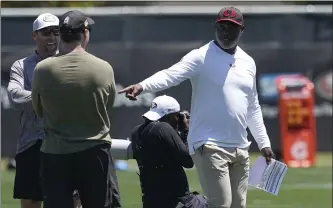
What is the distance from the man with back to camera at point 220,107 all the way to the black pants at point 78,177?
106 cm

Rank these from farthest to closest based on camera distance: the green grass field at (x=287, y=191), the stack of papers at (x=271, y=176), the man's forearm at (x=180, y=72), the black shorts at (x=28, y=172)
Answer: the green grass field at (x=287, y=191), the stack of papers at (x=271, y=176), the black shorts at (x=28, y=172), the man's forearm at (x=180, y=72)

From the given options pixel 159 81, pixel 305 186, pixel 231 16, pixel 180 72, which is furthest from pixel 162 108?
pixel 305 186

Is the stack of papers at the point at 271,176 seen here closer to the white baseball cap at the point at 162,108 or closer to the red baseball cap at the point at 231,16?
the white baseball cap at the point at 162,108

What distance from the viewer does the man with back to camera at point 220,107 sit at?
25.0 ft

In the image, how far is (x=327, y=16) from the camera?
18656mm

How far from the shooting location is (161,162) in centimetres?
813

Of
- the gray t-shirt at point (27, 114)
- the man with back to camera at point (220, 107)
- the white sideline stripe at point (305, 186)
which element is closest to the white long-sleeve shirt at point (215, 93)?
the man with back to camera at point (220, 107)

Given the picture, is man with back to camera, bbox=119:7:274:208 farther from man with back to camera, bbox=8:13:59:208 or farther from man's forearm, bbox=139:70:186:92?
man with back to camera, bbox=8:13:59:208

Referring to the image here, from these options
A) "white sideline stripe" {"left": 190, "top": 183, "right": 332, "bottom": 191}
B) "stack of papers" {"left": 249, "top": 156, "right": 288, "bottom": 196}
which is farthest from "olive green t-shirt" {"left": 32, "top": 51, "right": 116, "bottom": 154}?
"white sideline stripe" {"left": 190, "top": 183, "right": 332, "bottom": 191}

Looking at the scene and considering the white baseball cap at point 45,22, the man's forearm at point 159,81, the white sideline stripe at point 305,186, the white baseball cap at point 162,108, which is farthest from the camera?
the white sideline stripe at point 305,186

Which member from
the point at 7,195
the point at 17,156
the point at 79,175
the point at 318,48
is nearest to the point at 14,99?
the point at 17,156

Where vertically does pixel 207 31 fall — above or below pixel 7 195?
above

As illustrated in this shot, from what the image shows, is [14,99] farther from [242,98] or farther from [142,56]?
[142,56]

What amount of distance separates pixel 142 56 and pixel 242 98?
10.9 meters
